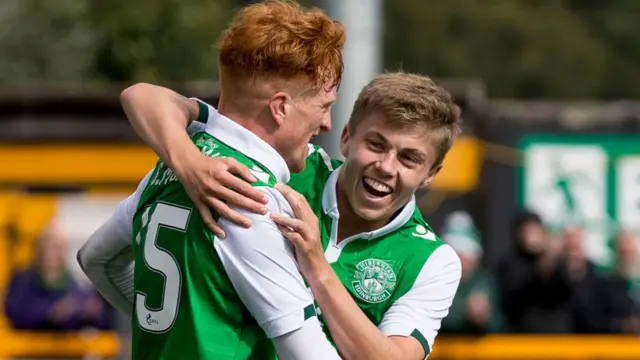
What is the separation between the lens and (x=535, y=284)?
10.4 m

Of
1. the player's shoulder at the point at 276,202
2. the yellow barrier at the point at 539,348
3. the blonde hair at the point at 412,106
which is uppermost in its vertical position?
the blonde hair at the point at 412,106

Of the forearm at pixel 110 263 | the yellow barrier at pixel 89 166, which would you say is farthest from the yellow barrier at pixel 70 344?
the forearm at pixel 110 263

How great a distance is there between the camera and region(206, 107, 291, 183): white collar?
3195 millimetres

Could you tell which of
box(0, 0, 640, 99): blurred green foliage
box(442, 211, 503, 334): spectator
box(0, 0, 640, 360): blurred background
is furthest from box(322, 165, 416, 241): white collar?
box(0, 0, 640, 99): blurred green foliage

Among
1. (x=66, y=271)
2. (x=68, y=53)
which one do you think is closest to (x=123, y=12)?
(x=68, y=53)

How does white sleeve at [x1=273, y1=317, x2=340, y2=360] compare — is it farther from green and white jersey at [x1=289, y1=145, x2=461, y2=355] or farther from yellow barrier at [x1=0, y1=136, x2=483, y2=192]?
yellow barrier at [x1=0, y1=136, x2=483, y2=192]

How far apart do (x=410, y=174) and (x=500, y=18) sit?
56.3 metres

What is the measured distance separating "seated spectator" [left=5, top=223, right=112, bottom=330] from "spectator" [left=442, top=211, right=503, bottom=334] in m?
2.88

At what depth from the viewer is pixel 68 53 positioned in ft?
91.0

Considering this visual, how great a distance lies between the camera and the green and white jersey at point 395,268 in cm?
346

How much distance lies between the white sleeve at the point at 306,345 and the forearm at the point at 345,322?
58mm

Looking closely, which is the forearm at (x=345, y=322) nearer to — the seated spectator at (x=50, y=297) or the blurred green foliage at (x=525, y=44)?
the seated spectator at (x=50, y=297)

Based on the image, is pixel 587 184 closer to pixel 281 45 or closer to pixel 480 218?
pixel 480 218

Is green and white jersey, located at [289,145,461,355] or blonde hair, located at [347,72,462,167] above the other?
Result: blonde hair, located at [347,72,462,167]
